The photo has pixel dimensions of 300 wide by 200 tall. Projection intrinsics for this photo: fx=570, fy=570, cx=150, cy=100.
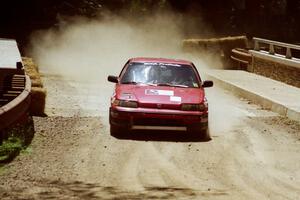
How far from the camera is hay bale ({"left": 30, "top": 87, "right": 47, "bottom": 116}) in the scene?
42.3 feet

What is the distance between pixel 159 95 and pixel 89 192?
438cm

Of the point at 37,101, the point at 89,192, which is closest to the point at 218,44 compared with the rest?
the point at 37,101

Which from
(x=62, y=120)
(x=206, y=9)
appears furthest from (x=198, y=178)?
(x=206, y=9)

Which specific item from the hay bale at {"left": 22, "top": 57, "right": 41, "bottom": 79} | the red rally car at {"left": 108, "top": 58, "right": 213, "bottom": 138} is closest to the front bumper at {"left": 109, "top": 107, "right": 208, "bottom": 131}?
the red rally car at {"left": 108, "top": 58, "right": 213, "bottom": 138}

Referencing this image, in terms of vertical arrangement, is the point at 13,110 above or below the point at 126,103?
above

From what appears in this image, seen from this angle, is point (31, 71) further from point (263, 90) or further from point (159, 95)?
point (263, 90)

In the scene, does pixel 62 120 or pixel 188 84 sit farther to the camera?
pixel 62 120

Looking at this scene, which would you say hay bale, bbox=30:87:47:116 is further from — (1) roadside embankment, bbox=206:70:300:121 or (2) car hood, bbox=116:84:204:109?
(1) roadside embankment, bbox=206:70:300:121

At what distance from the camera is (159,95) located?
11.2 metres

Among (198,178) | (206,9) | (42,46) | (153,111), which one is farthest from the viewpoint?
(206,9)

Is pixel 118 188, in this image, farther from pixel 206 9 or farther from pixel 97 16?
pixel 206 9

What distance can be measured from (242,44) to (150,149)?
2021cm

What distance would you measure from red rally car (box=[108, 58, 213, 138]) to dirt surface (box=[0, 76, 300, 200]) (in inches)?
12.7

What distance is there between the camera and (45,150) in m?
9.60
